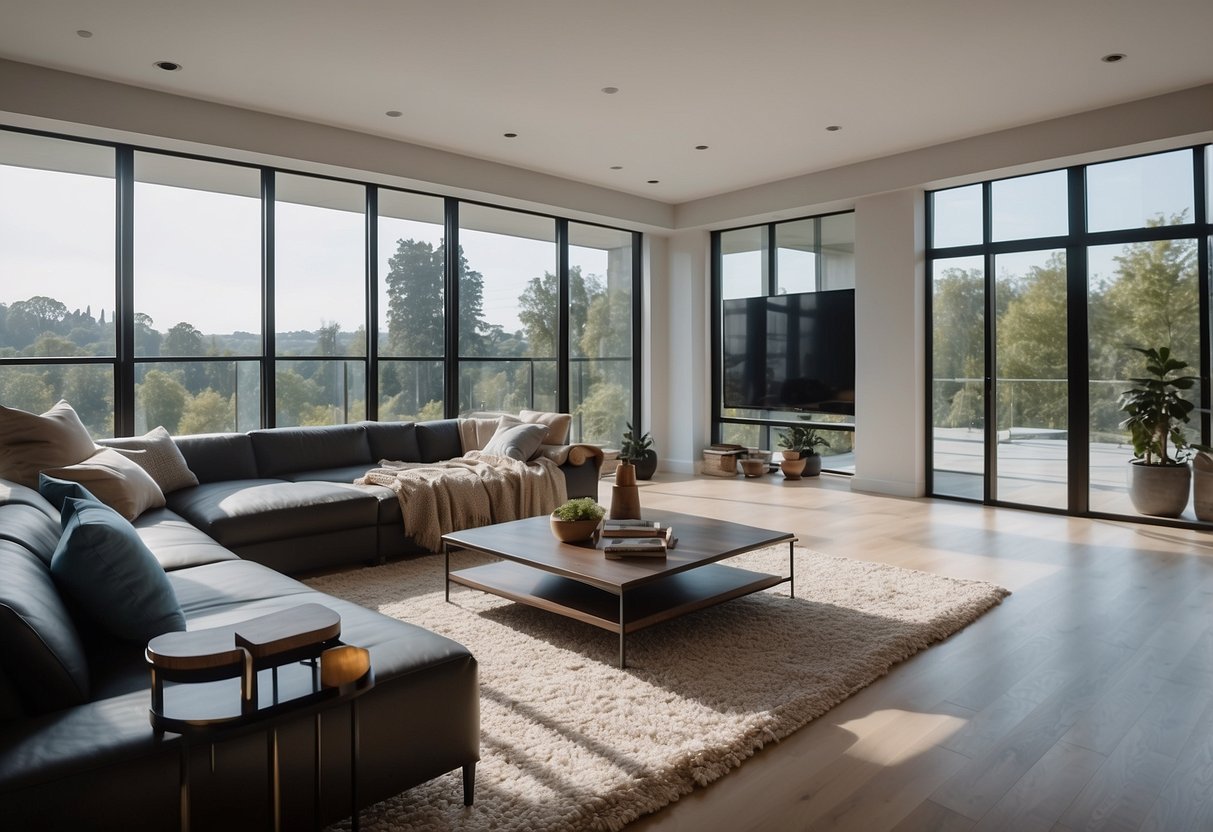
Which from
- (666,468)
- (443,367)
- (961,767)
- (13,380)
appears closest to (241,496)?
(13,380)

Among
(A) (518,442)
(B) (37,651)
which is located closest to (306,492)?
(A) (518,442)

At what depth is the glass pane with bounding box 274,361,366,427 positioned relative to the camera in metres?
5.53

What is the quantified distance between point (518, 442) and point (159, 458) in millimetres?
2070

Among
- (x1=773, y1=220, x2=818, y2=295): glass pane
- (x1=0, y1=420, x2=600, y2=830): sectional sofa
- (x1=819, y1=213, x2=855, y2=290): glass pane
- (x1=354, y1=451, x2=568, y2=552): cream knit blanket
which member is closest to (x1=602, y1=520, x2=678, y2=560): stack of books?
(x1=0, y1=420, x2=600, y2=830): sectional sofa

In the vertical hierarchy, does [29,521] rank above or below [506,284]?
below

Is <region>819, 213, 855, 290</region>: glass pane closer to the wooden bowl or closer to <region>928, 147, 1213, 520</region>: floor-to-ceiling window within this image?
<region>928, 147, 1213, 520</region>: floor-to-ceiling window

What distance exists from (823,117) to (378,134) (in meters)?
3.11

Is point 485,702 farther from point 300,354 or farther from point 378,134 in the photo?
point 378,134

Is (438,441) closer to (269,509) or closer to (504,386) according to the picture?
(504,386)

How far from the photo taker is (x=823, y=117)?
5.34 m

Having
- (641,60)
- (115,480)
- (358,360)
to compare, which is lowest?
(115,480)

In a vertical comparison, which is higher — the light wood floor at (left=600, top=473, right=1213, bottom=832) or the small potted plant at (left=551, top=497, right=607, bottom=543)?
the small potted plant at (left=551, top=497, right=607, bottom=543)

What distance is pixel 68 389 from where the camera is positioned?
15.3 ft

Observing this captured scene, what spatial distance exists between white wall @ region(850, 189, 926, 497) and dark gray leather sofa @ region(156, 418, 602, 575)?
2.57 metres
